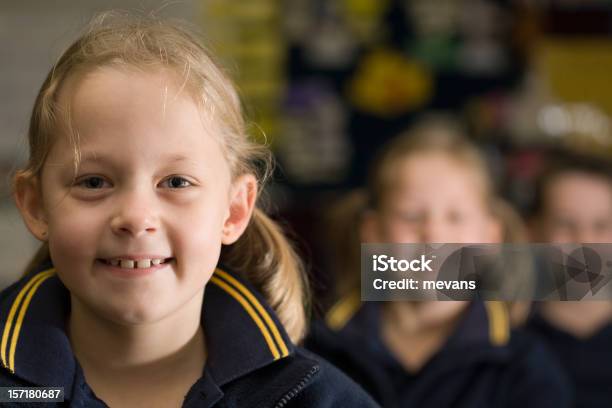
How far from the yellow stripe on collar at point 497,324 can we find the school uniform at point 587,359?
37 cm

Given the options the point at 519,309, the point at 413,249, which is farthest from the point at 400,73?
the point at 413,249

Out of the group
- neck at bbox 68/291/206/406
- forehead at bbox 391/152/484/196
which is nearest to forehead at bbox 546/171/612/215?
forehead at bbox 391/152/484/196

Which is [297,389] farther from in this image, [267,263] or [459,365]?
[459,365]

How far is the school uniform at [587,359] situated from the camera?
4.93 feet

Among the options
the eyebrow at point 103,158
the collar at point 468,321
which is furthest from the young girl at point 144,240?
the collar at point 468,321

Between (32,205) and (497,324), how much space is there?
66 cm

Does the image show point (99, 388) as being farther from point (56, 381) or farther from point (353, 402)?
point (353, 402)

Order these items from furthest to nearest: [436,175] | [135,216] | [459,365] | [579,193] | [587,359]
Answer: [579,193] → [587,359] → [436,175] → [459,365] → [135,216]

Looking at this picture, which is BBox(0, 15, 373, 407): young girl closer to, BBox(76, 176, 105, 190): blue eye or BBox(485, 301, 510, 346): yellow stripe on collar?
BBox(76, 176, 105, 190): blue eye

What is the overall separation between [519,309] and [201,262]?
0.75m

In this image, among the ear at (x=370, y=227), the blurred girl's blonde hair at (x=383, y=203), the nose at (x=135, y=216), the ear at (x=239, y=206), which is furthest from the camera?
the blurred girl's blonde hair at (x=383, y=203)

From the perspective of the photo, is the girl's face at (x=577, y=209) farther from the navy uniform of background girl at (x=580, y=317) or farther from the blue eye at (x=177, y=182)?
the blue eye at (x=177, y=182)

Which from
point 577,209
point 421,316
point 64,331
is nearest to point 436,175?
point 421,316

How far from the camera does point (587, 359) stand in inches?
59.5
